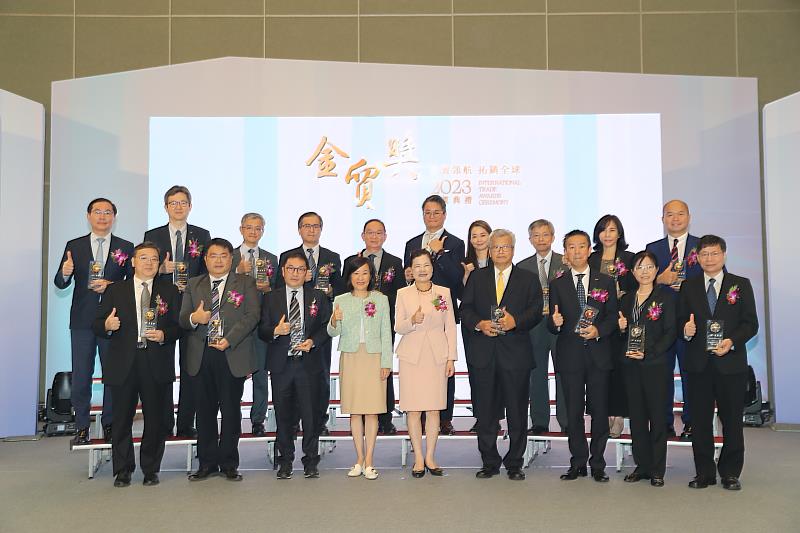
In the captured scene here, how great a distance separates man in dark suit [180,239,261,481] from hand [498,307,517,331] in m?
1.51

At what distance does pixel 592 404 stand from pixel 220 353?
2319 millimetres

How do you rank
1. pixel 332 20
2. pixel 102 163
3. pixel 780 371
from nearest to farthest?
pixel 780 371 → pixel 102 163 → pixel 332 20

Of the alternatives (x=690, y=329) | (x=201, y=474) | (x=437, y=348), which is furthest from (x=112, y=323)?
(x=690, y=329)

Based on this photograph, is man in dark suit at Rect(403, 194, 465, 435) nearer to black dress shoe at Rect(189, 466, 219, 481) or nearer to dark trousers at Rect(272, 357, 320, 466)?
dark trousers at Rect(272, 357, 320, 466)

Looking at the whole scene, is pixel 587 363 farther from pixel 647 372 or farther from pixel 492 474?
pixel 492 474

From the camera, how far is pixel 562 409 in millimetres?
5543

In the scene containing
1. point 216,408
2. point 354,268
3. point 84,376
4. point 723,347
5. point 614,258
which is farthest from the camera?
point 84,376

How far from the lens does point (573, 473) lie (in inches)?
194

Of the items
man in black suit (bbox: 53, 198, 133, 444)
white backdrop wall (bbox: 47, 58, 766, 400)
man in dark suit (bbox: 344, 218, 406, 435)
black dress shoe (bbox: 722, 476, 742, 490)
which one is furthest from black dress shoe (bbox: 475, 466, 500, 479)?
white backdrop wall (bbox: 47, 58, 766, 400)

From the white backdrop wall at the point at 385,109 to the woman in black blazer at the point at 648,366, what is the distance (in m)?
2.85

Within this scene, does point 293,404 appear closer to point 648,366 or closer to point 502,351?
point 502,351

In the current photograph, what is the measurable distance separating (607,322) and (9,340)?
15.6 feet

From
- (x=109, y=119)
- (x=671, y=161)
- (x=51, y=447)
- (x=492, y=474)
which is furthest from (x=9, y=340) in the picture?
(x=671, y=161)

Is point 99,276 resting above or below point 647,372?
above
